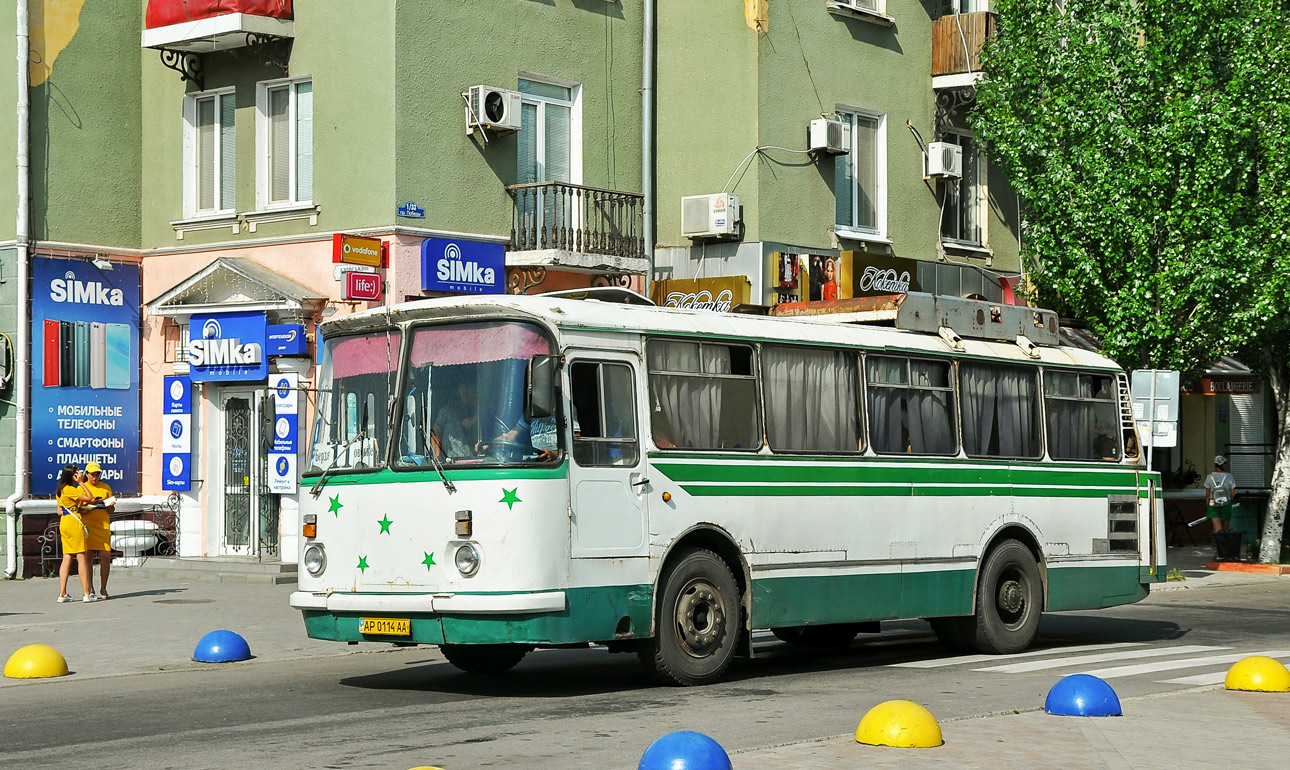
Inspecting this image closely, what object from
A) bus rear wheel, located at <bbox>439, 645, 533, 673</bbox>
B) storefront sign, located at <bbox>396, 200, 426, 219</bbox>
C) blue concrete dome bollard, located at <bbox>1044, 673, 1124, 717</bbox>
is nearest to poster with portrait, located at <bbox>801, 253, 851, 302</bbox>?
storefront sign, located at <bbox>396, 200, 426, 219</bbox>

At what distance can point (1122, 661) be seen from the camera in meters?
14.3

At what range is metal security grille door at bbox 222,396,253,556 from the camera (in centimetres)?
2414

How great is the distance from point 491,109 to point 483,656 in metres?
11.0

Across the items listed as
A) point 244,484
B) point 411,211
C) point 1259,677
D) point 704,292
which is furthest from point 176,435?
point 1259,677

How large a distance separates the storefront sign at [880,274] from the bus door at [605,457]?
46.9ft

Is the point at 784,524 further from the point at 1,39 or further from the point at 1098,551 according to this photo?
the point at 1,39

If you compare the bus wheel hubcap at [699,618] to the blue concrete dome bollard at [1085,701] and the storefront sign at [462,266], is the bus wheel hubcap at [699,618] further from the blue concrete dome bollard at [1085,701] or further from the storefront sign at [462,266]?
the storefront sign at [462,266]

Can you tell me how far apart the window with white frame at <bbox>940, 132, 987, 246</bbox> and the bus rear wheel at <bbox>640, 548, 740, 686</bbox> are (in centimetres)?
1735

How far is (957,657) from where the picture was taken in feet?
49.2

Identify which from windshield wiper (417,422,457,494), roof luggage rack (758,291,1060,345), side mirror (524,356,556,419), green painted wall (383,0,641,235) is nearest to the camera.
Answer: side mirror (524,356,556,419)

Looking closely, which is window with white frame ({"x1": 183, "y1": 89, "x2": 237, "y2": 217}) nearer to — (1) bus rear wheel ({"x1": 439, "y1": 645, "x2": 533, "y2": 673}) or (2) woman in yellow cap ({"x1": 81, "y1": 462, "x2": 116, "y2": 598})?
(2) woman in yellow cap ({"x1": 81, "y1": 462, "x2": 116, "y2": 598})

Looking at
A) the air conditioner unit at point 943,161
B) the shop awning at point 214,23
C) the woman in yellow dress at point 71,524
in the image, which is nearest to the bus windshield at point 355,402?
the woman in yellow dress at point 71,524

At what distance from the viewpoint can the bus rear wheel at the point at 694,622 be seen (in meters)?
12.1

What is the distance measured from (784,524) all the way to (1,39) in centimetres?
1599
